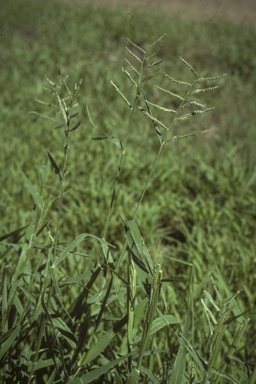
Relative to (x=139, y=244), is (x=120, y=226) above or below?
below

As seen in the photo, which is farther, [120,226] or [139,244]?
[120,226]

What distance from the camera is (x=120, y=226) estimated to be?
178 centimetres

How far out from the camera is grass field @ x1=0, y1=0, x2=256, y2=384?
0.68 meters

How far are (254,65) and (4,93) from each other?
334 centimetres

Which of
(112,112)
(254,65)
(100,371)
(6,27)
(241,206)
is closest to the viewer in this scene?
(100,371)

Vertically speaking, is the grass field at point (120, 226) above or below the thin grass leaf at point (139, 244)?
below

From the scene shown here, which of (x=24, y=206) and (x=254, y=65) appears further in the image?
(x=254, y=65)

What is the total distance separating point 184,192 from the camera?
7.07 feet

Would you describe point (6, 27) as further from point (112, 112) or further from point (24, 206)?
point (24, 206)

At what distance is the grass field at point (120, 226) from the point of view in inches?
26.8

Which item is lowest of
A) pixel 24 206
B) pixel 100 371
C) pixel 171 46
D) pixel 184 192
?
pixel 24 206

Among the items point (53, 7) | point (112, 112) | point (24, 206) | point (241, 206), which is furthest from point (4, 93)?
point (53, 7)

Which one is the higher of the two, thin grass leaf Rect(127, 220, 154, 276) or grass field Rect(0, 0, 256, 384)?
thin grass leaf Rect(127, 220, 154, 276)

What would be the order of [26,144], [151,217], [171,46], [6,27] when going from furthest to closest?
[6,27]
[171,46]
[26,144]
[151,217]
